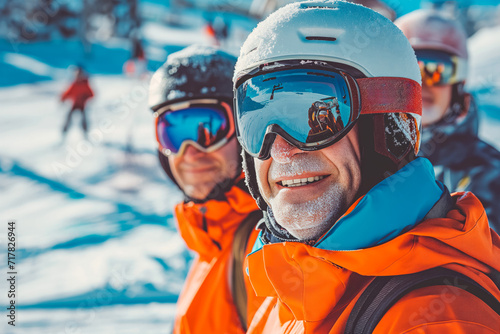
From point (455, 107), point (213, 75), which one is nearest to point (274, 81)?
point (213, 75)

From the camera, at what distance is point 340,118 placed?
4.68 feet

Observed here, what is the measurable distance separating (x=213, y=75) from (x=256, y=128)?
1.06 meters

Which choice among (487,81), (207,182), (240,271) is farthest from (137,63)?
(240,271)

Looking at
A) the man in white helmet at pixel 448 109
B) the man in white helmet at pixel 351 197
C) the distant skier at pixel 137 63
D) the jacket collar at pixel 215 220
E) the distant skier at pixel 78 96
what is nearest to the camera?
the man in white helmet at pixel 351 197

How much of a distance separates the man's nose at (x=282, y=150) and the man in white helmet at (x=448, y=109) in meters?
1.63

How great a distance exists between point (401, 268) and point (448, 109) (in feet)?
7.45

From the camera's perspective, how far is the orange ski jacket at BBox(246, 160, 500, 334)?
1.00m

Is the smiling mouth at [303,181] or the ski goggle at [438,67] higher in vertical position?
the ski goggle at [438,67]

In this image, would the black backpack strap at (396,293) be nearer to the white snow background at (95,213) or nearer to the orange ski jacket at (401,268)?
the orange ski jacket at (401,268)

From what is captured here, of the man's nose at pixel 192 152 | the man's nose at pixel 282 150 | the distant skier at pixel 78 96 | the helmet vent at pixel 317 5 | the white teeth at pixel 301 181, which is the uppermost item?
the distant skier at pixel 78 96

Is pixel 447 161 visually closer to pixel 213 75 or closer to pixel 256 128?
pixel 213 75

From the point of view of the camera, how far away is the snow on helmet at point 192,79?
2516mm

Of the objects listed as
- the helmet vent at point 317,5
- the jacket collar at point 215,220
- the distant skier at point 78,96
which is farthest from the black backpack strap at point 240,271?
the distant skier at point 78,96

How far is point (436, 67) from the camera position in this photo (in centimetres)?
301
